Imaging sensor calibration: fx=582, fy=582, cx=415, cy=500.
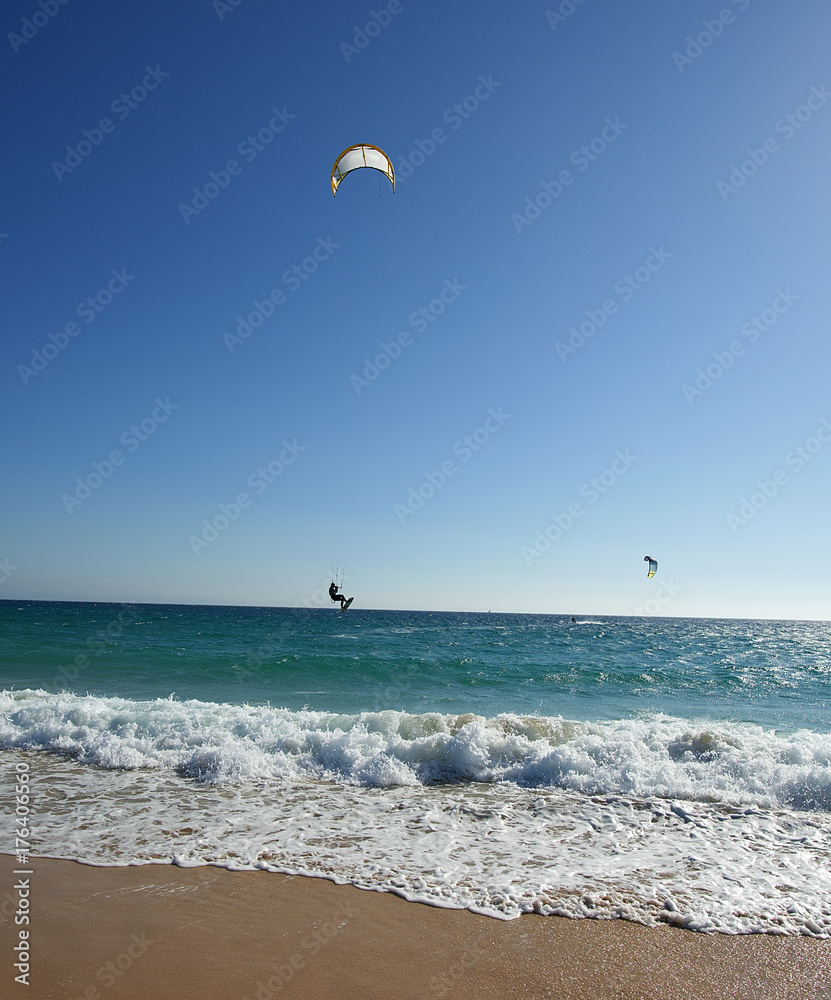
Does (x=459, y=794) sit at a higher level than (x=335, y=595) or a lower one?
lower

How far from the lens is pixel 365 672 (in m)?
21.9

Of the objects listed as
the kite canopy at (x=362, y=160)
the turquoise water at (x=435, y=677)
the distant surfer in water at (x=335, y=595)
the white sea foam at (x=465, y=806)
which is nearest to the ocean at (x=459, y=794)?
the white sea foam at (x=465, y=806)

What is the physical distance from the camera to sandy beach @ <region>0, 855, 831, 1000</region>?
4387 mm

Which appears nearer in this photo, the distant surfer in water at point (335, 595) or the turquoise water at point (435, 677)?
the distant surfer in water at point (335, 595)

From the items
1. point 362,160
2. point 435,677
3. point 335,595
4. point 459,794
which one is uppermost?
point 362,160

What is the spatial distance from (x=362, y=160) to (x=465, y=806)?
1317cm

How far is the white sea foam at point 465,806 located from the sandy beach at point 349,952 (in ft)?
1.06

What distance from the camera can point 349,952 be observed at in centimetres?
480

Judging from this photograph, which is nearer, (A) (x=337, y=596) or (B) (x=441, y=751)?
(B) (x=441, y=751)

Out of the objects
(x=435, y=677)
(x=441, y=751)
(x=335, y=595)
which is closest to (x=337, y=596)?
(x=335, y=595)

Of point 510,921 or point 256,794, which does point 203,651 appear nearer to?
point 256,794

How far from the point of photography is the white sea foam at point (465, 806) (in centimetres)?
600

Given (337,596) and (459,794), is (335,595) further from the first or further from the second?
(459,794)

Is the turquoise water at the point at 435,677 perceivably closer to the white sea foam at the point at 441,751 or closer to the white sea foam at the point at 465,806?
the white sea foam at the point at 441,751
